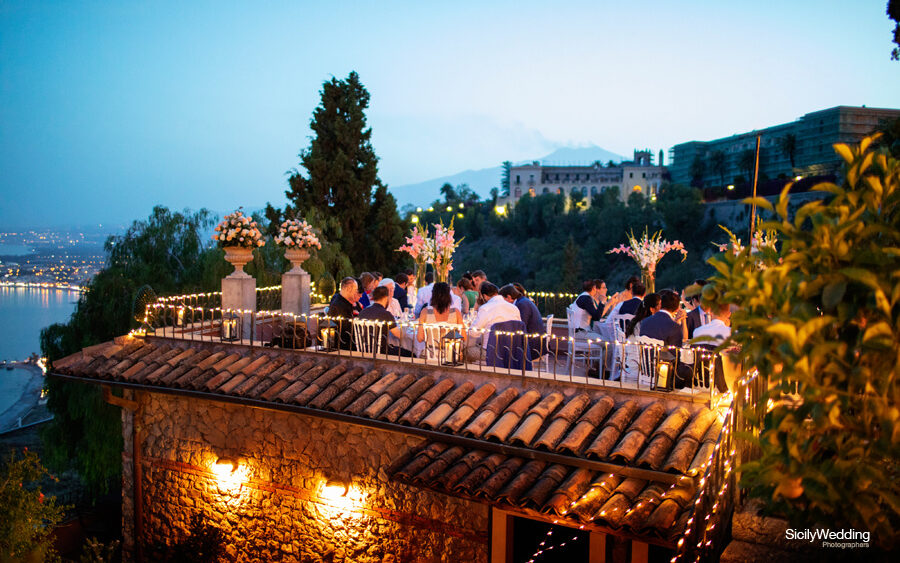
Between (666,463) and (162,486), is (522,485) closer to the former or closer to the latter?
(666,463)

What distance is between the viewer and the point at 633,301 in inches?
323

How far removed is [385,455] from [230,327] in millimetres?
3164

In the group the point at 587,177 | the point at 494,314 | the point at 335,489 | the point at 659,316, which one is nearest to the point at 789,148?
the point at 587,177

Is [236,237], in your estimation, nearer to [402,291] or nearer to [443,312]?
[402,291]

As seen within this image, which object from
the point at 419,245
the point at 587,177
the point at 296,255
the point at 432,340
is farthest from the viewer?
the point at 587,177

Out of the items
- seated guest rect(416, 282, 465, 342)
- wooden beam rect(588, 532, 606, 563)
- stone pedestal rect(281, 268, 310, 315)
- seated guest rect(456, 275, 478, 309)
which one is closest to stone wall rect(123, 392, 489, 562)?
wooden beam rect(588, 532, 606, 563)

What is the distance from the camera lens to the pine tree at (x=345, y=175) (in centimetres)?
2567

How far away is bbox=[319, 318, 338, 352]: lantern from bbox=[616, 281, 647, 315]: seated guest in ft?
12.6

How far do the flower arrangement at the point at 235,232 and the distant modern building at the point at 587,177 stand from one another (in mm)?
108431

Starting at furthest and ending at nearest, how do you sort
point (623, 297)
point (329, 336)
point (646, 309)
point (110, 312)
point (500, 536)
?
point (110, 312) → point (623, 297) → point (329, 336) → point (646, 309) → point (500, 536)

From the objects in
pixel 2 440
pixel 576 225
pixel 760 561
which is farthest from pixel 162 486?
pixel 576 225

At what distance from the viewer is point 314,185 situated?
25859mm

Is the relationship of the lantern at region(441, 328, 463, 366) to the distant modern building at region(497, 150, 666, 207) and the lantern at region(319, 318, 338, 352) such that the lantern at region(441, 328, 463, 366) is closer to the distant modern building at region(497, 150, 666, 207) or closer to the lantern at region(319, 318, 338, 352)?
the lantern at region(319, 318, 338, 352)

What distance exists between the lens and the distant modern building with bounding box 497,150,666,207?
379 feet
